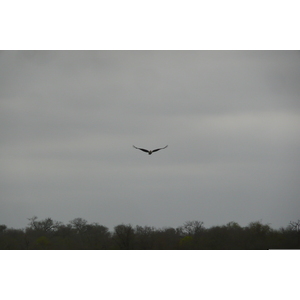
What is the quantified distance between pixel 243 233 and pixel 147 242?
11140 millimetres

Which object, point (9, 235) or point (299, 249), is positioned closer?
point (299, 249)

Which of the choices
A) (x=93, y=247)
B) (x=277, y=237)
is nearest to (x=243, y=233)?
(x=277, y=237)

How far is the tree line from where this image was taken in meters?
81.8

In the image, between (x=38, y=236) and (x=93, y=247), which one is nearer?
(x=93, y=247)

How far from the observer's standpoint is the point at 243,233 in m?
86.1

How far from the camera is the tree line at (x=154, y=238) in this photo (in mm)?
81750

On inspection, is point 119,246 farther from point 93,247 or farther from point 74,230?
point 74,230

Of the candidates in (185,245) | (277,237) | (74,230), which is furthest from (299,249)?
(74,230)

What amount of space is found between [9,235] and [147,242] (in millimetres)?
16778

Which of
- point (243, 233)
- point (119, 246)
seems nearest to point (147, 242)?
point (119, 246)

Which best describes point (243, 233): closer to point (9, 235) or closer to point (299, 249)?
point (299, 249)

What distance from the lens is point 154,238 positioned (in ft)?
277

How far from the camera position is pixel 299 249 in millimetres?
80812

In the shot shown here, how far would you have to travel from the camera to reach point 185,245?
8262 cm
